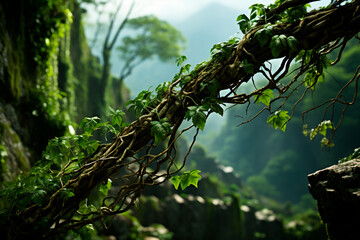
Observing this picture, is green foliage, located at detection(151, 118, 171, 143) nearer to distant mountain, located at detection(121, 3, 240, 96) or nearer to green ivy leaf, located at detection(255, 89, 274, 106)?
green ivy leaf, located at detection(255, 89, 274, 106)

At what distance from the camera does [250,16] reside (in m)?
1.24

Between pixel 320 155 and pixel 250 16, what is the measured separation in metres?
31.1

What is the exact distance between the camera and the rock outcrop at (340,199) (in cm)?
127

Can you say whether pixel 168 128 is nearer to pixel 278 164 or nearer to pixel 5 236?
pixel 5 236

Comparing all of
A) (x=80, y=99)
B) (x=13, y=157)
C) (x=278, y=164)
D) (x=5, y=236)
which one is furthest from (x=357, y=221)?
(x=278, y=164)

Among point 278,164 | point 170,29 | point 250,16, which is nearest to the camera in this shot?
point 250,16

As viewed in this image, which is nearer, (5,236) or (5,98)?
(5,236)

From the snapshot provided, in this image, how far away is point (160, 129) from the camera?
1.10 meters

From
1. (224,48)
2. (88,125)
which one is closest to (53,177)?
(88,125)

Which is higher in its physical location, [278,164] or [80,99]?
[278,164]

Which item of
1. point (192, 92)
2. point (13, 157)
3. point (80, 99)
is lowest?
point (192, 92)

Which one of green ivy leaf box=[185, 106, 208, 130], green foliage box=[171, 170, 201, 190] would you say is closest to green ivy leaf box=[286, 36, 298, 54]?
green ivy leaf box=[185, 106, 208, 130]

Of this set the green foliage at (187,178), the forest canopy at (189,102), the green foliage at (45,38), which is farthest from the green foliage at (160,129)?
the green foliage at (45,38)

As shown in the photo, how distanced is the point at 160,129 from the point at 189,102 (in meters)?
0.22
